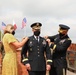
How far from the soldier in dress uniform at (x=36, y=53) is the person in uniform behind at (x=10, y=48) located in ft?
0.64

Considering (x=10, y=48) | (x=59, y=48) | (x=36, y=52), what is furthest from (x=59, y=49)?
(x=10, y=48)

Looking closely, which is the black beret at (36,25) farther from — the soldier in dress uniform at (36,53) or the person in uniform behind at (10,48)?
the person in uniform behind at (10,48)

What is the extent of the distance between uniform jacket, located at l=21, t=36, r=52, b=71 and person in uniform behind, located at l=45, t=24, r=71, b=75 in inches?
19.0

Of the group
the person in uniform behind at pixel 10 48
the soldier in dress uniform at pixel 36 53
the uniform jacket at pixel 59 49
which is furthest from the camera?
the uniform jacket at pixel 59 49

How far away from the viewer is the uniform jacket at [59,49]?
7.57 m

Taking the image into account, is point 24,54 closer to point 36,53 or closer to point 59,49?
point 36,53

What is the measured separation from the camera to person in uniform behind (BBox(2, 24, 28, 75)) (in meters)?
6.93

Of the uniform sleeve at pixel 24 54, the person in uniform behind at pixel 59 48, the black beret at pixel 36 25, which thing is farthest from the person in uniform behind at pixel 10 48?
the person in uniform behind at pixel 59 48

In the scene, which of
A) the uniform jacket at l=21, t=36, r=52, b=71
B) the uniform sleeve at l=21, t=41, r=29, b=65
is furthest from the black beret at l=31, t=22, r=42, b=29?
the uniform sleeve at l=21, t=41, r=29, b=65

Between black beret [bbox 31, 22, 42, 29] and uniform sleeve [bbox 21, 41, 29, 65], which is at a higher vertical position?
black beret [bbox 31, 22, 42, 29]

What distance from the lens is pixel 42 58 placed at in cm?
709

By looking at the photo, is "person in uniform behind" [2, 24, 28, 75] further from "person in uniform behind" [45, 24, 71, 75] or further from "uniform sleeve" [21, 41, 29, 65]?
"person in uniform behind" [45, 24, 71, 75]

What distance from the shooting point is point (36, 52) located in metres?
7.05

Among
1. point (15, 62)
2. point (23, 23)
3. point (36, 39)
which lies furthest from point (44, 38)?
point (23, 23)
